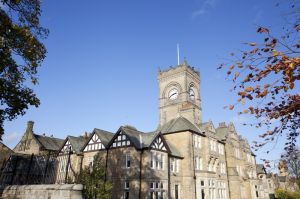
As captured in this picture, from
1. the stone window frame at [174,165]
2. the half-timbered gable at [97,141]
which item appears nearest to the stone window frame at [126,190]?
the half-timbered gable at [97,141]

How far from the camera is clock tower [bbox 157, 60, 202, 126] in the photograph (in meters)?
54.3

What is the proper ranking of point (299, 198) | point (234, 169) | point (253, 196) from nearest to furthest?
1. point (299, 198)
2. point (234, 169)
3. point (253, 196)

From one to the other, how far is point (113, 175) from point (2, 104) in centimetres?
1979

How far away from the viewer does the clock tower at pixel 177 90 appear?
5431 centimetres

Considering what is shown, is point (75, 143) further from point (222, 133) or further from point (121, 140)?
point (222, 133)

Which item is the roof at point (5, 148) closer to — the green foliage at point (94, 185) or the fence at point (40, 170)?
the green foliage at point (94, 185)

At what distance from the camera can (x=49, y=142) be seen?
45750 mm

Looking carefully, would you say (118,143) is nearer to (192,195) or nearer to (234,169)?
(192,195)

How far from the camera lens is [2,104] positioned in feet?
46.9

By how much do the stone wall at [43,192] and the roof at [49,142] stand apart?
30849mm

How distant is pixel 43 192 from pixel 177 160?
25556mm

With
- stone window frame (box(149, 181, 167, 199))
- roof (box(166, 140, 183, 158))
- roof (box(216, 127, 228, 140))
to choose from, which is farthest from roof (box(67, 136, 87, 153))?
roof (box(216, 127, 228, 140))

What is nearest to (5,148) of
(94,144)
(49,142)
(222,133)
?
(49,142)

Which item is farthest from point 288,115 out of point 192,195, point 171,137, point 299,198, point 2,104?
point 299,198
